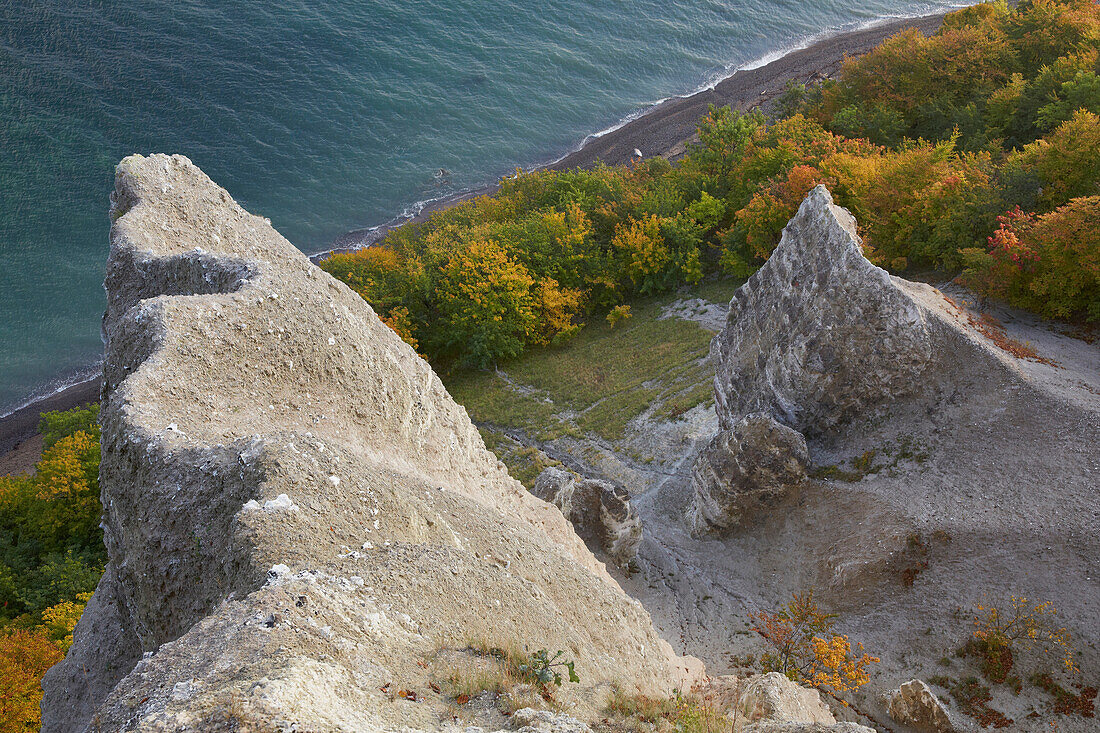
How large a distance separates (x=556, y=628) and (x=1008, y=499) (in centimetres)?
1622

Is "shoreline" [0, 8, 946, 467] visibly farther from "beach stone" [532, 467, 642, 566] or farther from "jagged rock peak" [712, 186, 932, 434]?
"beach stone" [532, 467, 642, 566]

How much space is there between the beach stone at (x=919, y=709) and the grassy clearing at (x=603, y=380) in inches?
775

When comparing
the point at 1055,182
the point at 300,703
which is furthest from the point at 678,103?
the point at 300,703

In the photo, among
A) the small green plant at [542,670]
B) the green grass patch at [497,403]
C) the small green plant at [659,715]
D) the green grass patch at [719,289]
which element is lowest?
the green grass patch at [497,403]

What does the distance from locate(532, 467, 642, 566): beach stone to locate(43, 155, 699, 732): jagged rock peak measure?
15.4 ft

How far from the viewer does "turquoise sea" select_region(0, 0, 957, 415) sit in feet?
223

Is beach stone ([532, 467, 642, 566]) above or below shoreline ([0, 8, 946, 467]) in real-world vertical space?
below

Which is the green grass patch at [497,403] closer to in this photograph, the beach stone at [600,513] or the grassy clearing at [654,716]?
the beach stone at [600,513]

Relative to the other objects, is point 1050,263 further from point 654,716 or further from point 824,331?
point 654,716

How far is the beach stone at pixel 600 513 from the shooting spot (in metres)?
26.3

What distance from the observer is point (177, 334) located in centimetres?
1453

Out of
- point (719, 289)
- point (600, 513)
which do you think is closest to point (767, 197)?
point (719, 289)

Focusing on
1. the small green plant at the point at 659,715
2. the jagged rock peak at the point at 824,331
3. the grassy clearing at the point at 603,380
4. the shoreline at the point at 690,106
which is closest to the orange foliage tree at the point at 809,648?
the jagged rock peak at the point at 824,331

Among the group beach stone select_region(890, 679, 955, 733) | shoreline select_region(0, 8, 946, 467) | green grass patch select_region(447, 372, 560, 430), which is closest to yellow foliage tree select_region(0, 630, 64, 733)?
green grass patch select_region(447, 372, 560, 430)
